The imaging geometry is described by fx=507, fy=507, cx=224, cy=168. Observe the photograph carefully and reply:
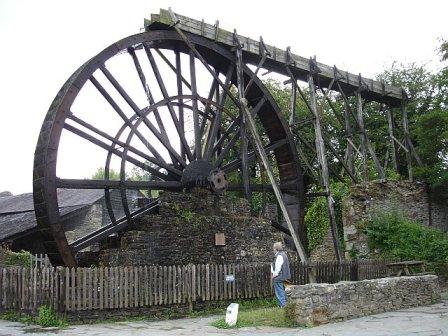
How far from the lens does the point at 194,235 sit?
11133 millimetres

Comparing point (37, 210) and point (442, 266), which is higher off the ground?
point (37, 210)

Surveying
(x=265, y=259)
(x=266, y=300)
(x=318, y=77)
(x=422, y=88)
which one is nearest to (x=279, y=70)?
(x=318, y=77)

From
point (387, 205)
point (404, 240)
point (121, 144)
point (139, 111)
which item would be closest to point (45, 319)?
point (121, 144)

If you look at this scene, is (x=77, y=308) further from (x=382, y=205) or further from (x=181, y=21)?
(x=382, y=205)

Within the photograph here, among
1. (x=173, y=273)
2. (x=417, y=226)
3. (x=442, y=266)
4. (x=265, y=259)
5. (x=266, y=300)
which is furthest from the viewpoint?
(x=417, y=226)

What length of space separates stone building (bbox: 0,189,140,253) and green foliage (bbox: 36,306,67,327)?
11.3m

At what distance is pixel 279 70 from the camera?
1523 cm

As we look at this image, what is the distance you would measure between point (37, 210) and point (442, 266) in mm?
10477

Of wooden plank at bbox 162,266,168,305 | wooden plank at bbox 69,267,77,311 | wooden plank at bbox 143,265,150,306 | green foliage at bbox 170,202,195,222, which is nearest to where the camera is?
wooden plank at bbox 69,267,77,311

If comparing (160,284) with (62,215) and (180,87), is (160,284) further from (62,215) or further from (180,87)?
(62,215)

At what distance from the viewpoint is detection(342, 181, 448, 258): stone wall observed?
15.6 meters

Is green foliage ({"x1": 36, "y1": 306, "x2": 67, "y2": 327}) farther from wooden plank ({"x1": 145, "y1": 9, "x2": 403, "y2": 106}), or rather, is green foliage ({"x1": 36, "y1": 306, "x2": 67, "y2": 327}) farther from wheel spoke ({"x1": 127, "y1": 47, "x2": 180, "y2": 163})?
wooden plank ({"x1": 145, "y1": 9, "x2": 403, "y2": 106})

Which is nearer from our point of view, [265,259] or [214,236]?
[214,236]

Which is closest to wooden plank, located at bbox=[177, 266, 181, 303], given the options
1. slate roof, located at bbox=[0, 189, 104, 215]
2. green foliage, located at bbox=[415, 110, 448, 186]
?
green foliage, located at bbox=[415, 110, 448, 186]
